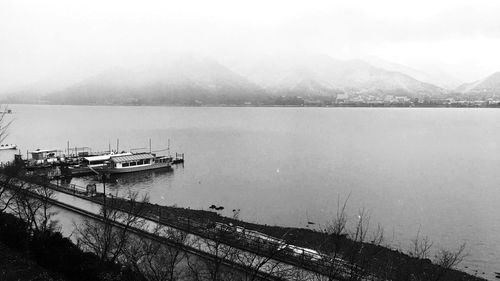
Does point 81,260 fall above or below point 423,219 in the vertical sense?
above

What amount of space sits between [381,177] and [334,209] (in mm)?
18468

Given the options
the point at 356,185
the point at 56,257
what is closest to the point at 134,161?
the point at 356,185

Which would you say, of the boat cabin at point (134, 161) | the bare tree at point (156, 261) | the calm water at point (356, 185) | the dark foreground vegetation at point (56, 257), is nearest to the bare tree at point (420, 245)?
the calm water at point (356, 185)

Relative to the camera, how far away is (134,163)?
59281 millimetres

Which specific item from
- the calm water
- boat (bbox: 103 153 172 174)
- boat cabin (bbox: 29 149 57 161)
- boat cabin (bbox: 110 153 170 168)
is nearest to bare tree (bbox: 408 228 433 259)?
the calm water

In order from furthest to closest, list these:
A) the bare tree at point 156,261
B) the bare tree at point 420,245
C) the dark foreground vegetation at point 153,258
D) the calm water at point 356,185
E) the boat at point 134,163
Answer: the boat at point 134,163 < the calm water at point 356,185 < the bare tree at point 420,245 < the dark foreground vegetation at point 153,258 < the bare tree at point 156,261

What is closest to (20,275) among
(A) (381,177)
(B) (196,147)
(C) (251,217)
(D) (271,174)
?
(C) (251,217)

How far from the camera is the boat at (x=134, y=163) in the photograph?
5688 centimetres

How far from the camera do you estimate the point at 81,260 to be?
1539 cm

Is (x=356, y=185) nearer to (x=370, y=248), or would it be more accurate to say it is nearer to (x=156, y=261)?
(x=370, y=248)

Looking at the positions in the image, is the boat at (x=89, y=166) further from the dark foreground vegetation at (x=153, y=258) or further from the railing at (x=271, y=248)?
Answer: the railing at (x=271, y=248)

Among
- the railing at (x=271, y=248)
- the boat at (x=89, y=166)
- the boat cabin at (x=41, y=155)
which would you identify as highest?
the railing at (x=271, y=248)

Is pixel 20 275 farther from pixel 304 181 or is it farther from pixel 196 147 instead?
pixel 196 147

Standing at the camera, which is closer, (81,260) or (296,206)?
(81,260)
